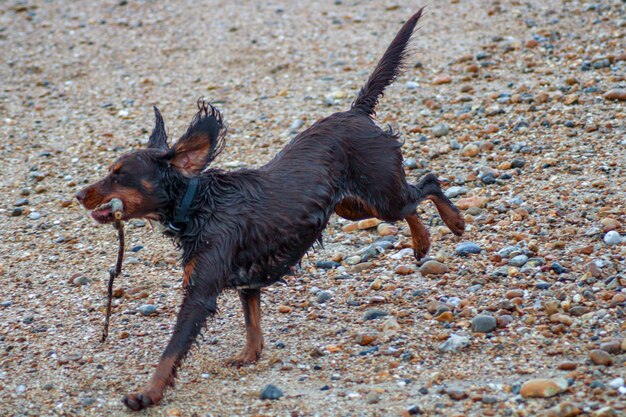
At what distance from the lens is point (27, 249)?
783cm

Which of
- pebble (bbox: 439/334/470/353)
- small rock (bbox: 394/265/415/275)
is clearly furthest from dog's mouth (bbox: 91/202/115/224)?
small rock (bbox: 394/265/415/275)

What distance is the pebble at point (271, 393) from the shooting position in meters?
5.02

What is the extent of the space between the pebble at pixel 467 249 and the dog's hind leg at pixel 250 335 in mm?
1732

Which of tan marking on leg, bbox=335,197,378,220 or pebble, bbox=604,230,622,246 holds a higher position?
tan marking on leg, bbox=335,197,378,220

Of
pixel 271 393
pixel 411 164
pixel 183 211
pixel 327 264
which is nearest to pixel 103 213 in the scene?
pixel 183 211

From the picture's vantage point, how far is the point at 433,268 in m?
6.47

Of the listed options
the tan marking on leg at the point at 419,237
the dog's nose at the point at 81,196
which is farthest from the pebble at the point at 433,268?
the dog's nose at the point at 81,196

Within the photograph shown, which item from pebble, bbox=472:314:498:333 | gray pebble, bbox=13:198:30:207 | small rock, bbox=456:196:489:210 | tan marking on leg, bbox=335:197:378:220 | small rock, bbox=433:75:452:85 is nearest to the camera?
pebble, bbox=472:314:498:333

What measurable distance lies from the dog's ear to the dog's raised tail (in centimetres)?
129

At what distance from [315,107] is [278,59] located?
170 centimetres

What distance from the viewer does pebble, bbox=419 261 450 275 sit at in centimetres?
646

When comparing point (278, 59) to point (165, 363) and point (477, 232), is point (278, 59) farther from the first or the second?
point (165, 363)

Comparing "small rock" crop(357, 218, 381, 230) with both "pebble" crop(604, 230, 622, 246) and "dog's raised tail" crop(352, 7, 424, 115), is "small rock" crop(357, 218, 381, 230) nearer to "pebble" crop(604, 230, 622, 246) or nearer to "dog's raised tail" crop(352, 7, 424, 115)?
"dog's raised tail" crop(352, 7, 424, 115)

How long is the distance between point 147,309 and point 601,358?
3.14 meters
